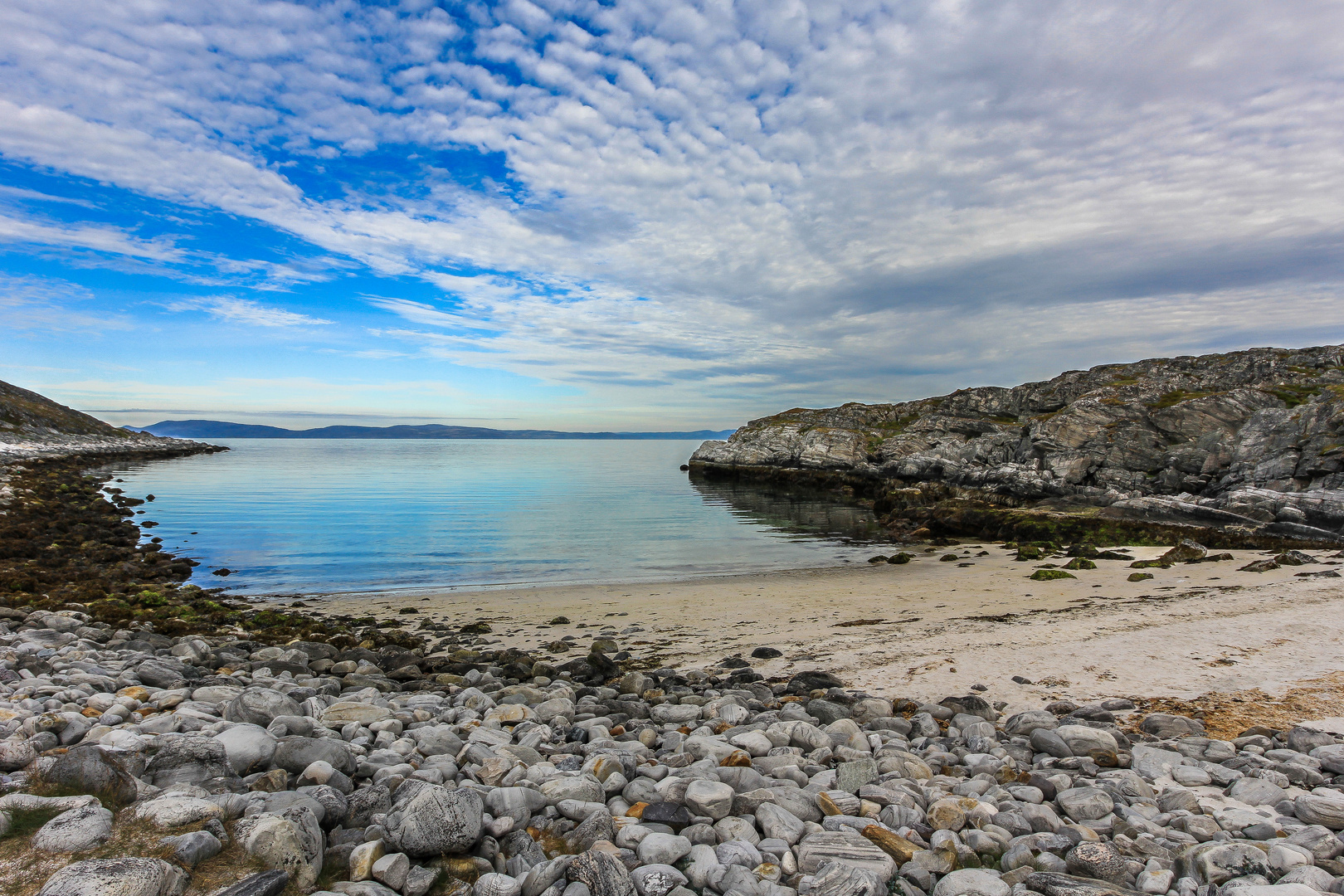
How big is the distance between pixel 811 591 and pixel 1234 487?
32.8 m

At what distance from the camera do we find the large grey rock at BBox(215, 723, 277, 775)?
5086 mm

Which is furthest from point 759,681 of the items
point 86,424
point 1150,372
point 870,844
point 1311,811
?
point 86,424

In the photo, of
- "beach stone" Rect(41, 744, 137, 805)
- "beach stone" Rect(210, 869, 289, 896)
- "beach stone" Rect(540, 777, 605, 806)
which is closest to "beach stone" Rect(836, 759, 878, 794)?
"beach stone" Rect(540, 777, 605, 806)

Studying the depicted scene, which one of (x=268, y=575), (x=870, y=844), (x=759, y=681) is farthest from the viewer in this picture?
(x=268, y=575)

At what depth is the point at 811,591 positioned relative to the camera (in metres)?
19.6

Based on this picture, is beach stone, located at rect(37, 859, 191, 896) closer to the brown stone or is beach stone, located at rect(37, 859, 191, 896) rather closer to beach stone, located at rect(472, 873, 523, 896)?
beach stone, located at rect(472, 873, 523, 896)

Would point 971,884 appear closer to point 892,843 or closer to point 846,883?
point 892,843

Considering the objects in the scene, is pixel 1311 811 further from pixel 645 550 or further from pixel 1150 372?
pixel 1150 372

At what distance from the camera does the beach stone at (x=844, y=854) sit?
13.9 feet

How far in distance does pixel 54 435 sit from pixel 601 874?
445 feet

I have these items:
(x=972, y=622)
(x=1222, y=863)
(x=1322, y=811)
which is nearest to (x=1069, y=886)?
(x=1222, y=863)

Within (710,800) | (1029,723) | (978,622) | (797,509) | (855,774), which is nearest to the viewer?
(710,800)

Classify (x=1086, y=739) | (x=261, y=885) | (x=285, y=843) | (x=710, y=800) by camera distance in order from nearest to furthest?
(x=261, y=885) < (x=285, y=843) < (x=710, y=800) < (x=1086, y=739)

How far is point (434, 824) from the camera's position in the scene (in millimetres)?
4309
